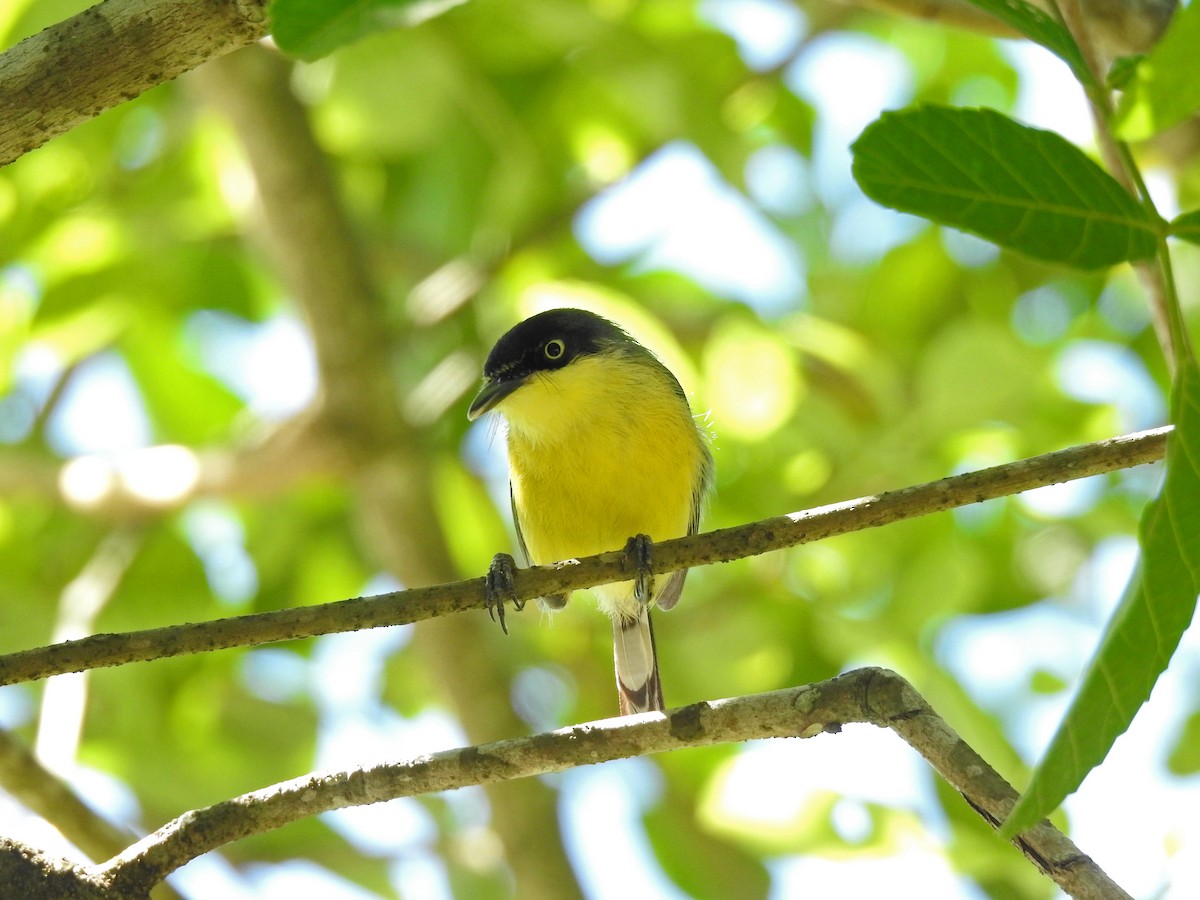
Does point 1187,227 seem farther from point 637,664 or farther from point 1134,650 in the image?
point 637,664

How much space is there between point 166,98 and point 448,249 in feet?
5.28

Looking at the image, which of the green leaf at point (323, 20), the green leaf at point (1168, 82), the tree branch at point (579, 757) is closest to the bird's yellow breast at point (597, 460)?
the tree branch at point (579, 757)

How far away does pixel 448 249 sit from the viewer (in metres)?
6.13

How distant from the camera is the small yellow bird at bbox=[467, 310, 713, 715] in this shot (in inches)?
203

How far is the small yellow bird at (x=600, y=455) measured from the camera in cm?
516

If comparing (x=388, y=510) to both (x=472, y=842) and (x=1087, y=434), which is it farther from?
(x=1087, y=434)

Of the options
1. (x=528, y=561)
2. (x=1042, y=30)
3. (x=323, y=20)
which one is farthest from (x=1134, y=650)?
(x=528, y=561)

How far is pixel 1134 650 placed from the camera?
165cm

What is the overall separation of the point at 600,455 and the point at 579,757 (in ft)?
9.18

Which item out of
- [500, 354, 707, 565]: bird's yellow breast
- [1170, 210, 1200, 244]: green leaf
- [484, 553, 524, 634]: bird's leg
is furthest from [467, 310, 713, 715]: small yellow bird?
[1170, 210, 1200, 244]: green leaf

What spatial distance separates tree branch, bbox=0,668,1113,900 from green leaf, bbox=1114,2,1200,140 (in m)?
1.08

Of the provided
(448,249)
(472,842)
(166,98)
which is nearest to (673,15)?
(448,249)

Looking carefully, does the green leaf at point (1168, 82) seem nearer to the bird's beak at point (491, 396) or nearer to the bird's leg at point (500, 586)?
the bird's leg at point (500, 586)

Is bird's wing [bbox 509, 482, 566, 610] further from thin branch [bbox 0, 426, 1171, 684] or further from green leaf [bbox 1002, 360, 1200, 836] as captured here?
green leaf [bbox 1002, 360, 1200, 836]
